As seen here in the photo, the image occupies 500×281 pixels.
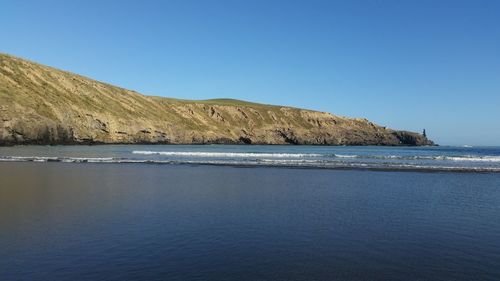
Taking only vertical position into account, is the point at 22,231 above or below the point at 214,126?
below

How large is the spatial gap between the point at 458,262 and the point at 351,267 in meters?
2.80

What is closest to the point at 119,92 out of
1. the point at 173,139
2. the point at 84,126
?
the point at 173,139

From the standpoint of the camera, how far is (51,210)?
1564 centimetres

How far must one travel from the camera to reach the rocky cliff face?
9143 cm

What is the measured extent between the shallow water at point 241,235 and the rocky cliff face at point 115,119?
77.1 m

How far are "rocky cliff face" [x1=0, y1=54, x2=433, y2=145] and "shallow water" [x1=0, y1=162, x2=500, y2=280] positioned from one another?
7713cm

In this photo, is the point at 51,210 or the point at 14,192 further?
the point at 14,192

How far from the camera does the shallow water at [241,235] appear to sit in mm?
9258

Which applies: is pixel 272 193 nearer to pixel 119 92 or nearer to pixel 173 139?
pixel 173 139

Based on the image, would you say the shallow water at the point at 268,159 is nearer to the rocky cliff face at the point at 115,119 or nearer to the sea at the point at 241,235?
the rocky cliff face at the point at 115,119

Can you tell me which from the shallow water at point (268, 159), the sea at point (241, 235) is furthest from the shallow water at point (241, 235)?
the shallow water at point (268, 159)

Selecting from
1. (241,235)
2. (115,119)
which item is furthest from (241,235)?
(115,119)

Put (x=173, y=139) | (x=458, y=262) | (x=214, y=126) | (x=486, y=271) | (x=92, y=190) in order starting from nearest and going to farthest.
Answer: (x=486, y=271)
(x=458, y=262)
(x=92, y=190)
(x=173, y=139)
(x=214, y=126)

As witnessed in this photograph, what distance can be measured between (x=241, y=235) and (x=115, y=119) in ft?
367
